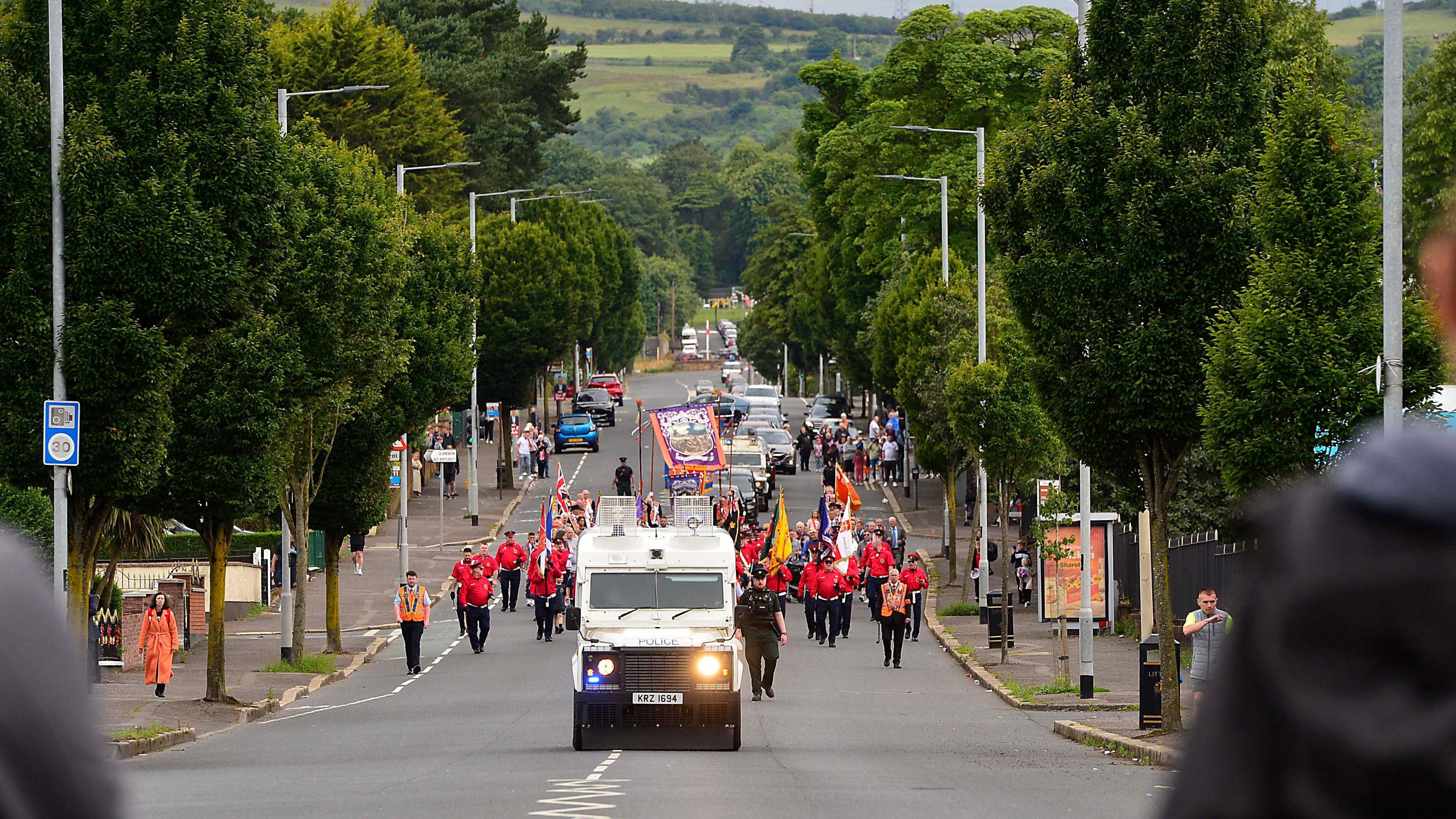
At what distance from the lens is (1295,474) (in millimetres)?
19156

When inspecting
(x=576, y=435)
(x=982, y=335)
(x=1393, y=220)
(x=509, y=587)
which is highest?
(x=1393, y=220)

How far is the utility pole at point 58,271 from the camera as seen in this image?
2217cm

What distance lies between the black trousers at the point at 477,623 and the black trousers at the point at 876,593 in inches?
280

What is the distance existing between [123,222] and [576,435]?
61.1m

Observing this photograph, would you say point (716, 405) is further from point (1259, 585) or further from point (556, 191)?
point (1259, 585)

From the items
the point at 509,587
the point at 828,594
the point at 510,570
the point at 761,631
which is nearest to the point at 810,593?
the point at 828,594

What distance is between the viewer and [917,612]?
37094 mm

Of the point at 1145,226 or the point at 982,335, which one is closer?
the point at 1145,226

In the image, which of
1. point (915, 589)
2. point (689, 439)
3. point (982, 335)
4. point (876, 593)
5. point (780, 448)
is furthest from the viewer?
point (780, 448)

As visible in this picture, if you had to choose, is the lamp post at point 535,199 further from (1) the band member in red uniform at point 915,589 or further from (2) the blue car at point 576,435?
(1) the band member in red uniform at point 915,589

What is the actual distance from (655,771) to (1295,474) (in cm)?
702

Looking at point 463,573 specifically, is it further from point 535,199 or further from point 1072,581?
point 535,199

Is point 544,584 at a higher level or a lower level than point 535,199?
lower

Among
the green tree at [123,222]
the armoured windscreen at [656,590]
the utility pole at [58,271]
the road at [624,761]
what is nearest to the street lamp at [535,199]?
the road at [624,761]
